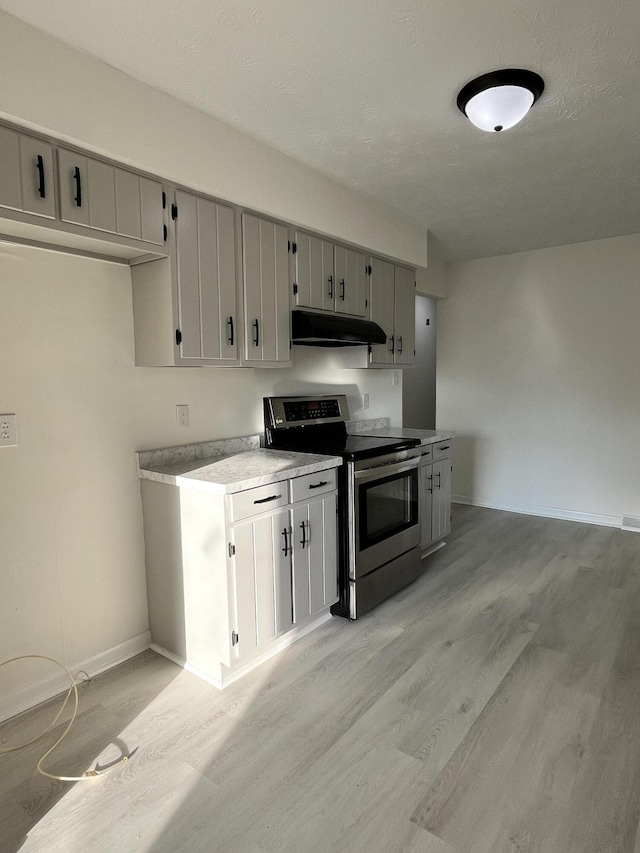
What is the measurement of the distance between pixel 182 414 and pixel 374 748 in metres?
1.77

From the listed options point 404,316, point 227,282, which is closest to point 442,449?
point 404,316

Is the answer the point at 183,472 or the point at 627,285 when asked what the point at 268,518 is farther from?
the point at 627,285

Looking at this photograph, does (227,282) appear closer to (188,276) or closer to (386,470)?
(188,276)

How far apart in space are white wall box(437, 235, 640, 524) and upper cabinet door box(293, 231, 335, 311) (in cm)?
250

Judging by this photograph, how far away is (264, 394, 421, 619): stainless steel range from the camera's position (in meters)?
2.80

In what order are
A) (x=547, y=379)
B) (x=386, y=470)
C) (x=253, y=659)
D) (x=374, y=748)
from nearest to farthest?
(x=374, y=748), (x=253, y=659), (x=386, y=470), (x=547, y=379)

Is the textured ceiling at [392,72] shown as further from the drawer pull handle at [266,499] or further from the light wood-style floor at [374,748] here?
the light wood-style floor at [374,748]

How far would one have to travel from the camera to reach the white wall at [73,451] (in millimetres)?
2080

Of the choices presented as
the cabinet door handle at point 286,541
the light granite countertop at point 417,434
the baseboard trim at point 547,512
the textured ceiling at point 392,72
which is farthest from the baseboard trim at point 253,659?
the baseboard trim at point 547,512

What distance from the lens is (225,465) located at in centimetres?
254

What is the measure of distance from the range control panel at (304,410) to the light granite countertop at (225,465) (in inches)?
8.8

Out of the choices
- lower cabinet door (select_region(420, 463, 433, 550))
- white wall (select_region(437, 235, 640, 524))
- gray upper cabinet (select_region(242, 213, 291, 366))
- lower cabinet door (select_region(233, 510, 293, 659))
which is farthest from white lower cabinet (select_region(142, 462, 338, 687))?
white wall (select_region(437, 235, 640, 524))

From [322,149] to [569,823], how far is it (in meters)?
2.93

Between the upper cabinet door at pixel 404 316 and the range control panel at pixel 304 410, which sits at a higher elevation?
the upper cabinet door at pixel 404 316
